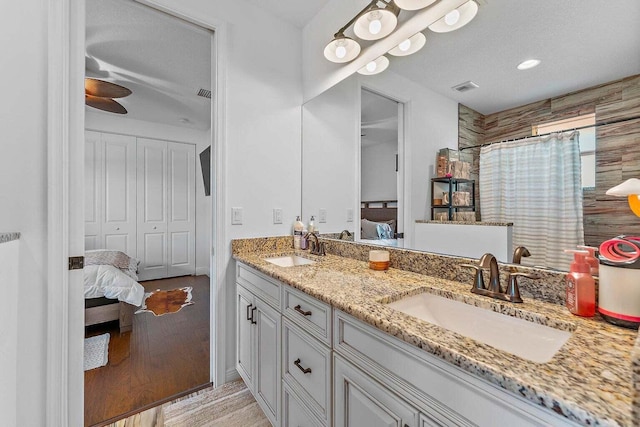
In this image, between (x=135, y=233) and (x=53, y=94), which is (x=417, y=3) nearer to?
(x=53, y=94)

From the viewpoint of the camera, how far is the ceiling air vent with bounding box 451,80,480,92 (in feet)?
3.89

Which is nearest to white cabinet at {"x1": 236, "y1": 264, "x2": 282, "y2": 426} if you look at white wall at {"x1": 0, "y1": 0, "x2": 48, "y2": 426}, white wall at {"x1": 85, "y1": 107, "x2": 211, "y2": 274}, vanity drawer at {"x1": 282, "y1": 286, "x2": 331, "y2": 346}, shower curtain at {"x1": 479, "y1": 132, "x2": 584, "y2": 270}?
vanity drawer at {"x1": 282, "y1": 286, "x2": 331, "y2": 346}

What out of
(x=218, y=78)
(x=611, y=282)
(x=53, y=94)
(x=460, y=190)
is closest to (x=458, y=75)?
(x=460, y=190)

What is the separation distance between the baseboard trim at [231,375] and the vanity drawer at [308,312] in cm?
96

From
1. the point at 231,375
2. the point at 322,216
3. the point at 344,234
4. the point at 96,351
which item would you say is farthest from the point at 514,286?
the point at 96,351

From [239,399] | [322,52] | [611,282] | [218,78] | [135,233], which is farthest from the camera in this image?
[135,233]

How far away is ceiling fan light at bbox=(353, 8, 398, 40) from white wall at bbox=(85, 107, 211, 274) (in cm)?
341

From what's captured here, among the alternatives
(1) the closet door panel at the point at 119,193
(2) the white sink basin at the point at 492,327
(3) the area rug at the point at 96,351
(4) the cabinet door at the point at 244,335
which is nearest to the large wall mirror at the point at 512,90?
(2) the white sink basin at the point at 492,327

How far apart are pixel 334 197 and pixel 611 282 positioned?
1.51 metres

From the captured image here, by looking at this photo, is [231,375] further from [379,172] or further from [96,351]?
[379,172]

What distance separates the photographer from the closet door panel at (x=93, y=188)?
13.0 ft

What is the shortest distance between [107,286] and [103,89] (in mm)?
1871

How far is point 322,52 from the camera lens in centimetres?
201

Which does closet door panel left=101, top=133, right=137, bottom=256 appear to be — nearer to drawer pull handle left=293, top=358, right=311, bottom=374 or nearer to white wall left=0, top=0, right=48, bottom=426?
white wall left=0, top=0, right=48, bottom=426
